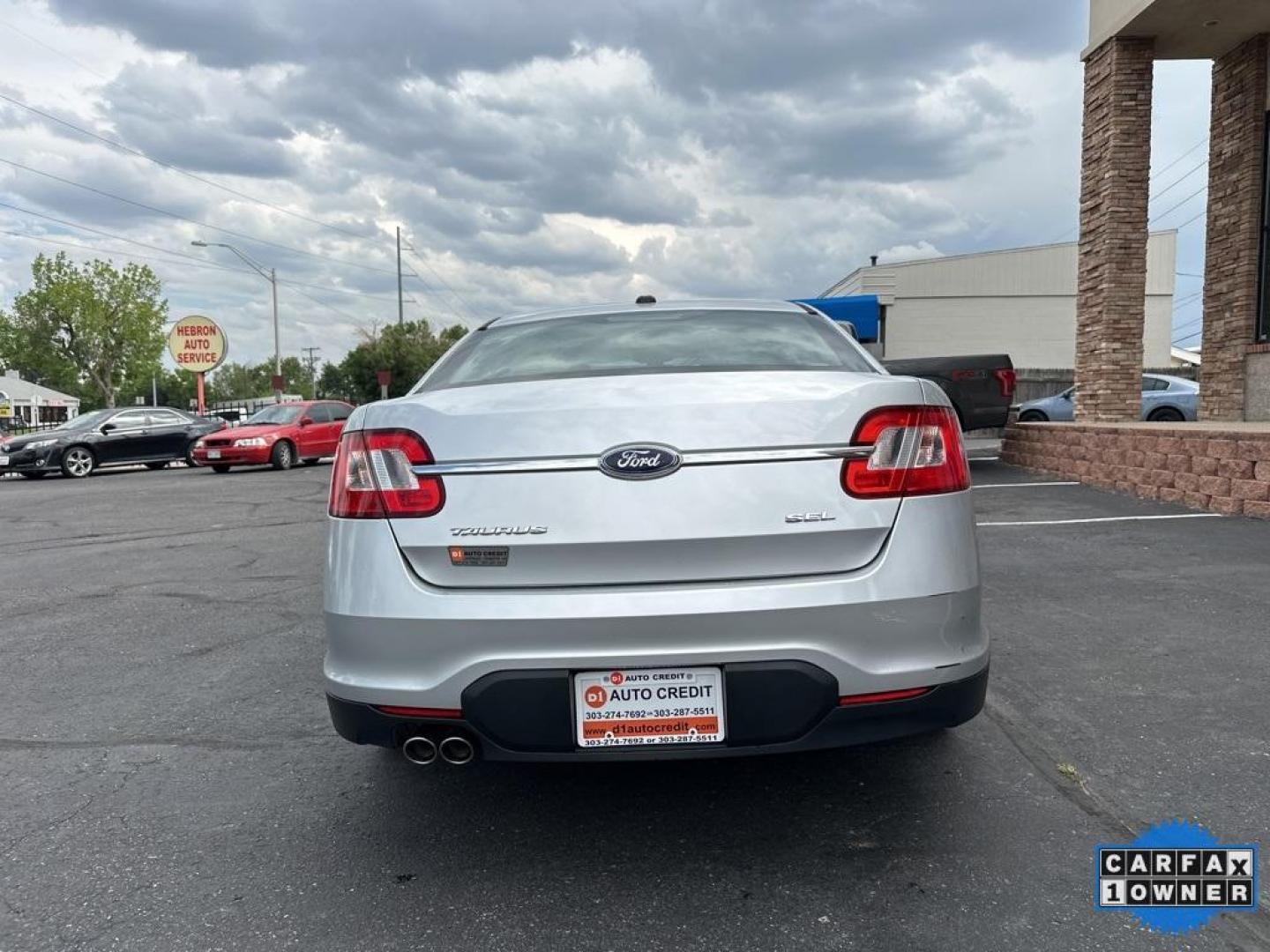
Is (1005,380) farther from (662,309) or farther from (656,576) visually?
(656,576)

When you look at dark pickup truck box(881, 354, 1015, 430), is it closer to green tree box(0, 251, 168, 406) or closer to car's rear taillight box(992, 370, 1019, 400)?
car's rear taillight box(992, 370, 1019, 400)

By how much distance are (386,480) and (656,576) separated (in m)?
0.79

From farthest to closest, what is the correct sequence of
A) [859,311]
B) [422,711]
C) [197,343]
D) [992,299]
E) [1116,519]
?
1. [992,299]
2. [197,343]
3. [859,311]
4. [1116,519]
5. [422,711]

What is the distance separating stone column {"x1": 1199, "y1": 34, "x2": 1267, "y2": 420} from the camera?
13.2 metres

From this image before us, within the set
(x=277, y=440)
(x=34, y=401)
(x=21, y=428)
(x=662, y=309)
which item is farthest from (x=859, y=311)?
(x=34, y=401)

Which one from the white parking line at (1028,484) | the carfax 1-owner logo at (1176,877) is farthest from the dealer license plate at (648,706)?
the white parking line at (1028,484)

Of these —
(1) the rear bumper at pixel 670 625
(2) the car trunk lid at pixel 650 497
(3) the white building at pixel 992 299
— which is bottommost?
(1) the rear bumper at pixel 670 625

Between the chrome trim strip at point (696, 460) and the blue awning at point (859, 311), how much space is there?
1511 centimetres

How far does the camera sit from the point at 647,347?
334 cm

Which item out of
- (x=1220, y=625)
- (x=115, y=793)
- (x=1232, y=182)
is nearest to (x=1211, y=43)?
(x=1232, y=182)

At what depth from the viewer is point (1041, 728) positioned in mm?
3604

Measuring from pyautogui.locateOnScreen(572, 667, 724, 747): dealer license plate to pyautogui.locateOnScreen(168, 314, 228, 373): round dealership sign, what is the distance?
35.7 meters

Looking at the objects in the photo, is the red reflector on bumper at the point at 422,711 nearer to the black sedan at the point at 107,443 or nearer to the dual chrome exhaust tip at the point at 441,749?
the dual chrome exhaust tip at the point at 441,749

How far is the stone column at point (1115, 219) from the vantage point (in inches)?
492
